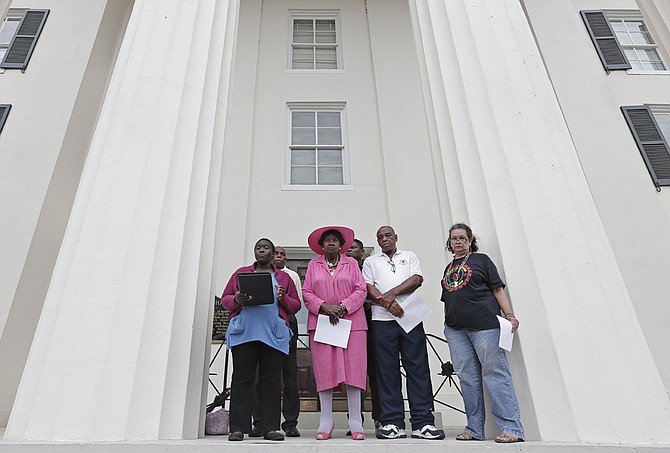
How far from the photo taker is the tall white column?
121 inches

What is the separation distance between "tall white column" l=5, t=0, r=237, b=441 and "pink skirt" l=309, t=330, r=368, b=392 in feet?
2.95

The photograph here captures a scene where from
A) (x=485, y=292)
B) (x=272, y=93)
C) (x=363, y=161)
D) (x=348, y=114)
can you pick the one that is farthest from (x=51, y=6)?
(x=485, y=292)

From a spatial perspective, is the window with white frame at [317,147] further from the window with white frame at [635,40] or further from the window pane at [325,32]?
the window with white frame at [635,40]

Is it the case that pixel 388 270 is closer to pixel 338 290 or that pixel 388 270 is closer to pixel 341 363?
pixel 338 290

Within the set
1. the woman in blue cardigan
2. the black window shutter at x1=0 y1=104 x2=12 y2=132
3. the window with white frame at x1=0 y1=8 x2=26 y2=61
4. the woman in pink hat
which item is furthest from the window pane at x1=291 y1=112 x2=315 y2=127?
the woman in blue cardigan

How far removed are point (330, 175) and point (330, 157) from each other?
425 millimetres

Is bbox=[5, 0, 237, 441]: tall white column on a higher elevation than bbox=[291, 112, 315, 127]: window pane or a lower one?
lower

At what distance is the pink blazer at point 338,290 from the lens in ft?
12.9

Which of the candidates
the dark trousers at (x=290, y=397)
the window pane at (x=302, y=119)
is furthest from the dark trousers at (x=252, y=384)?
the window pane at (x=302, y=119)

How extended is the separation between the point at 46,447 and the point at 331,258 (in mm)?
2410

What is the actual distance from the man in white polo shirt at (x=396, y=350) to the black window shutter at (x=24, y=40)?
28.0 feet

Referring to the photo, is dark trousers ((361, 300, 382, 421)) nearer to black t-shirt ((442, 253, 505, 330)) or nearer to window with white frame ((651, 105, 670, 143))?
black t-shirt ((442, 253, 505, 330))

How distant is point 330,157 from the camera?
9.70 metres

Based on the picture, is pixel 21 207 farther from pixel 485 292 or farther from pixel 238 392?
pixel 485 292
